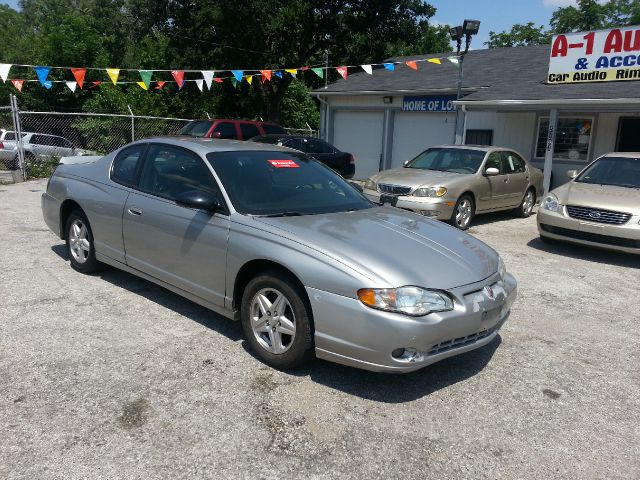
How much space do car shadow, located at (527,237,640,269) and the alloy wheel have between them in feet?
18.4

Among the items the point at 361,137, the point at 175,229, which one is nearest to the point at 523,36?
the point at 361,137

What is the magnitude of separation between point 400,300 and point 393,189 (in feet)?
19.7

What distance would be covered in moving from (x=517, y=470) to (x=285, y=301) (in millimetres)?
1660

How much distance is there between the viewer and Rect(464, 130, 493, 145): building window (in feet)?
50.3

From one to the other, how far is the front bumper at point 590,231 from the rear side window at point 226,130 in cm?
893

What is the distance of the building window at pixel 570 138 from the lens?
14.2 meters

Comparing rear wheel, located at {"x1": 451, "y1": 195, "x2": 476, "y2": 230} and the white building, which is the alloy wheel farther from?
the white building

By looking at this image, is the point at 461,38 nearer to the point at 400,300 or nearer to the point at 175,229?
the point at 175,229

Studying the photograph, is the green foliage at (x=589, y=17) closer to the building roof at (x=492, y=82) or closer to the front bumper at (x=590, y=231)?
the building roof at (x=492, y=82)

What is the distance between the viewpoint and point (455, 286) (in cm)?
345

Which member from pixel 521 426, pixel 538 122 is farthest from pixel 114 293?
pixel 538 122

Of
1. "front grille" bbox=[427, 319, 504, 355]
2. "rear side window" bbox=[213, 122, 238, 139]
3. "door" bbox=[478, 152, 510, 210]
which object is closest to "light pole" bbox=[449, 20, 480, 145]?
"door" bbox=[478, 152, 510, 210]

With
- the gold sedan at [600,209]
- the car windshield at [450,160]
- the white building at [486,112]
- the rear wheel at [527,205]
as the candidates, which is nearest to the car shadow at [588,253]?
the gold sedan at [600,209]

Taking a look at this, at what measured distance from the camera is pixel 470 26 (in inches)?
495
